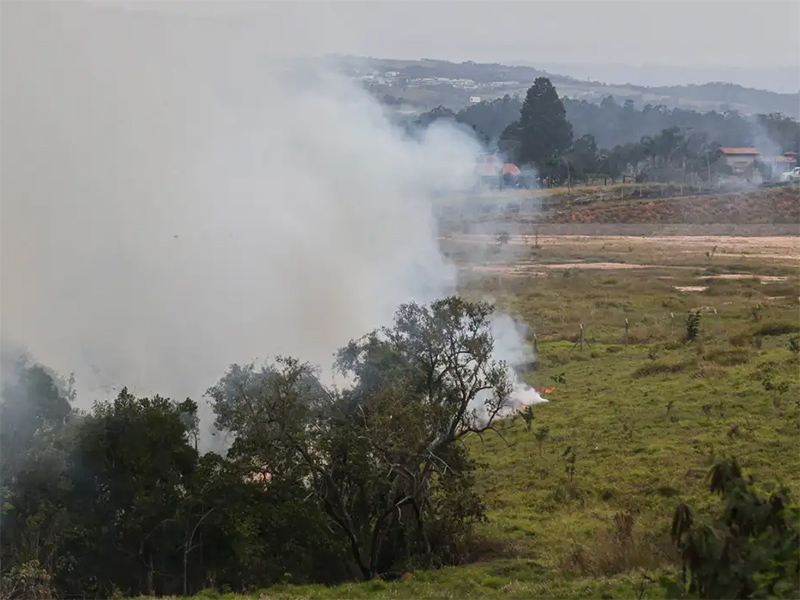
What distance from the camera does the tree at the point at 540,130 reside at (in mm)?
83625

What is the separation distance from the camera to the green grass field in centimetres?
1300

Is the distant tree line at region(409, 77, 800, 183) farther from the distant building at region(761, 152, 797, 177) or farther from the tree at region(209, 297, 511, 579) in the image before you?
the tree at region(209, 297, 511, 579)

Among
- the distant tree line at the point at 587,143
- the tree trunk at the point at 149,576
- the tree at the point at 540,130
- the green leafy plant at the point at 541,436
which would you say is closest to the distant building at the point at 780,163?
the distant tree line at the point at 587,143

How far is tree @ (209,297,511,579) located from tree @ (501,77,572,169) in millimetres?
69439

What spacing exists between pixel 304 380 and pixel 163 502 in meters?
3.08

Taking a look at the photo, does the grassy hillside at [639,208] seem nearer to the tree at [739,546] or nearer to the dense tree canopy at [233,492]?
the dense tree canopy at [233,492]

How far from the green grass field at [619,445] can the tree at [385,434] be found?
1.12m

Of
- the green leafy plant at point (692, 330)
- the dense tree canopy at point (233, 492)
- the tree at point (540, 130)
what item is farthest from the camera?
the tree at point (540, 130)

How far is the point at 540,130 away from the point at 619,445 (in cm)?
6698

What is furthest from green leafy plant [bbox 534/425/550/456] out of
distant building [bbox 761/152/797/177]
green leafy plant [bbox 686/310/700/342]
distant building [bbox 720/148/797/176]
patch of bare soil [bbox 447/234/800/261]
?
distant building [bbox 761/152/797/177]

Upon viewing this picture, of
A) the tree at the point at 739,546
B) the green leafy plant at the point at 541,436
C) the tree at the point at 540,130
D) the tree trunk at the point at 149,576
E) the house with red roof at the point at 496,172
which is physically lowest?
the tree trunk at the point at 149,576

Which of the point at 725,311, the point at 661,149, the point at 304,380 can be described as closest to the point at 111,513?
the point at 304,380

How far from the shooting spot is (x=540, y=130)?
84.3 meters

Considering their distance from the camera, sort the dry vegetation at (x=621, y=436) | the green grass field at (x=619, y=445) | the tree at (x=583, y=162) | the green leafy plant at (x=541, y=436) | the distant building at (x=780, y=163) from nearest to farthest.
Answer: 1. the green grass field at (x=619, y=445)
2. the dry vegetation at (x=621, y=436)
3. the green leafy plant at (x=541, y=436)
4. the tree at (x=583, y=162)
5. the distant building at (x=780, y=163)
